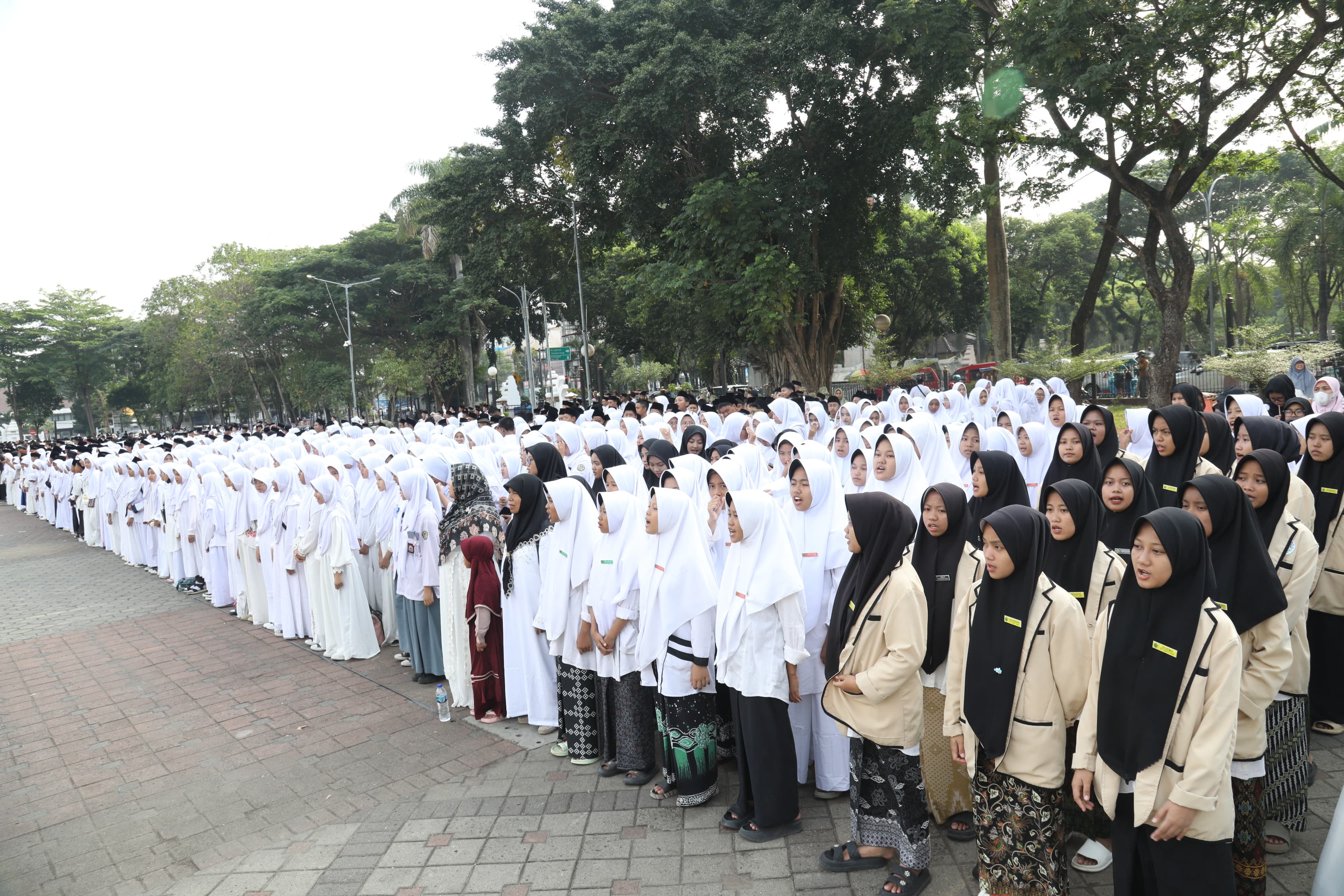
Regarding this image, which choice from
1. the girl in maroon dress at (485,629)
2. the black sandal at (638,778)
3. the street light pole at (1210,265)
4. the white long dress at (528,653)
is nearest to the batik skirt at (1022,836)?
the black sandal at (638,778)

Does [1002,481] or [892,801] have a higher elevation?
[1002,481]

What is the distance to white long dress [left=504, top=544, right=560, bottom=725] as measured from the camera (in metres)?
5.09

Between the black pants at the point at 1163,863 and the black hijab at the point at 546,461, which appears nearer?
the black pants at the point at 1163,863

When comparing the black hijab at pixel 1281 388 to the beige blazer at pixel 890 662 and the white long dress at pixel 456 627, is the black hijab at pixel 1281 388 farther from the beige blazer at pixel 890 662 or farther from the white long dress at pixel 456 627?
the white long dress at pixel 456 627

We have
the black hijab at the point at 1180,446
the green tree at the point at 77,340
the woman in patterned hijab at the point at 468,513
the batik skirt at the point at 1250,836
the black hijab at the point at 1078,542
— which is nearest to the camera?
the batik skirt at the point at 1250,836

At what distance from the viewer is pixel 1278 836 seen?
3.25m

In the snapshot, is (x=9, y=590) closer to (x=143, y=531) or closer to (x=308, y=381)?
(x=143, y=531)

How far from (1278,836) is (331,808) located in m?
4.55

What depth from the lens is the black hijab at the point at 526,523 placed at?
16.3 feet

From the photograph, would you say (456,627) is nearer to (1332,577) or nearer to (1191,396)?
(1332,577)

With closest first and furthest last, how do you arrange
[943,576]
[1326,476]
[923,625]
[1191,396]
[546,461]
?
[923,625], [943,576], [1326,476], [546,461], [1191,396]

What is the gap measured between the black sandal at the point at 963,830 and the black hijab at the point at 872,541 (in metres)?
1.00

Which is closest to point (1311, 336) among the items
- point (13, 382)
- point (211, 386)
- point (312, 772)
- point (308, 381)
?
point (312, 772)

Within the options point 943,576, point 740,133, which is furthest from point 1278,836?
point 740,133
